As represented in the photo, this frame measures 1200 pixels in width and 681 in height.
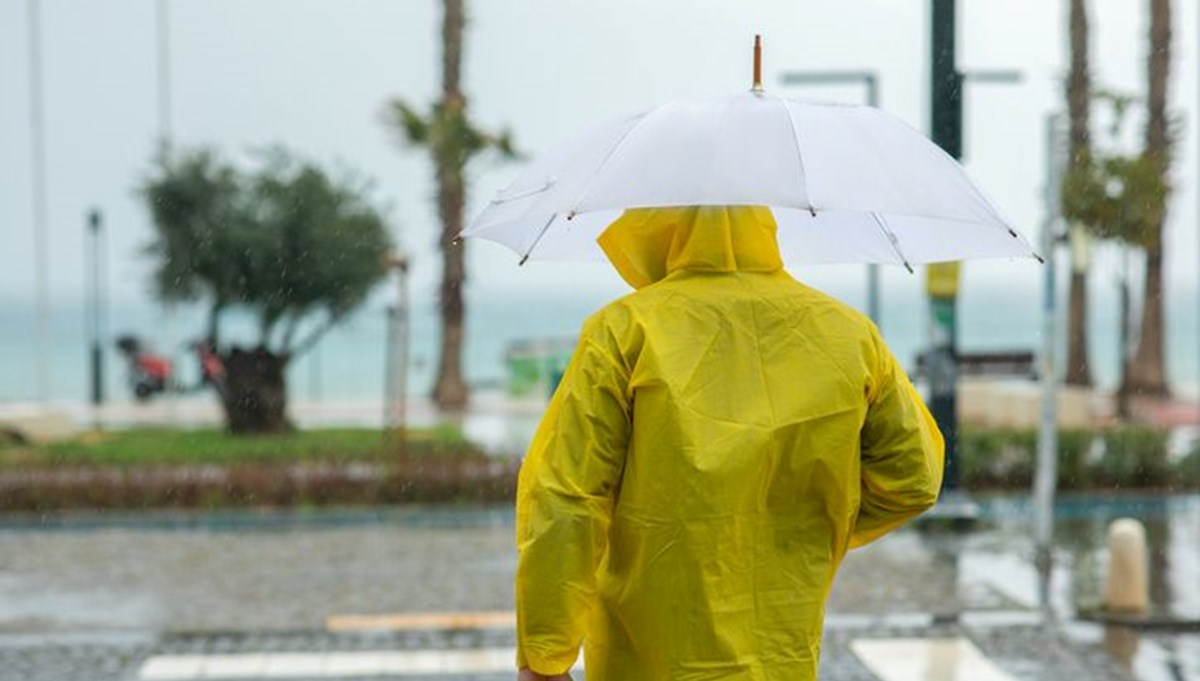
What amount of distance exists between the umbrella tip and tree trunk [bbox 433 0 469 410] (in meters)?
22.2

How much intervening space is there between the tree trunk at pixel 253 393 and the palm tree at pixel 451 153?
5203mm

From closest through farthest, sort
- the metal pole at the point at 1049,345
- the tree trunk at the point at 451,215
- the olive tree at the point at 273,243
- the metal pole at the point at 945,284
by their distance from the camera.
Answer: the metal pole at the point at 1049,345 → the metal pole at the point at 945,284 → the olive tree at the point at 273,243 → the tree trunk at the point at 451,215

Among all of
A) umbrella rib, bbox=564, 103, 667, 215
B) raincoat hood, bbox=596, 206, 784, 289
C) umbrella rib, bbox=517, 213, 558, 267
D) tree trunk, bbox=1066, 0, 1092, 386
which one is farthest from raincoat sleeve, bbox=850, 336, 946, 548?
tree trunk, bbox=1066, 0, 1092, 386

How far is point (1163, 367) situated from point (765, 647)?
2766 cm

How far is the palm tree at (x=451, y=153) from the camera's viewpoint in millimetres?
25875

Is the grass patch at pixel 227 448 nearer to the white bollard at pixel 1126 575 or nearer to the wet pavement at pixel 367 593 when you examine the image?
the wet pavement at pixel 367 593

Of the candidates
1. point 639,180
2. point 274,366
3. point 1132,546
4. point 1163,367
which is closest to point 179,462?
point 274,366

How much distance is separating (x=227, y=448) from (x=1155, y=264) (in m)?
14.9

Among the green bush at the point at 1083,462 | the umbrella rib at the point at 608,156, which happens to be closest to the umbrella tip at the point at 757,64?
the umbrella rib at the point at 608,156

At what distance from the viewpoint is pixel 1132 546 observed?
29.8 ft

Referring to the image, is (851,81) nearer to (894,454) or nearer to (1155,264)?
(1155,264)

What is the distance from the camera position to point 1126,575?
29.9ft

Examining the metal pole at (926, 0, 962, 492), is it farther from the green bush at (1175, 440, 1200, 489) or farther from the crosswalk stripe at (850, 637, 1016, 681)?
the crosswalk stripe at (850, 637, 1016, 681)

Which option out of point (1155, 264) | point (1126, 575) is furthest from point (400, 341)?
point (1155, 264)
